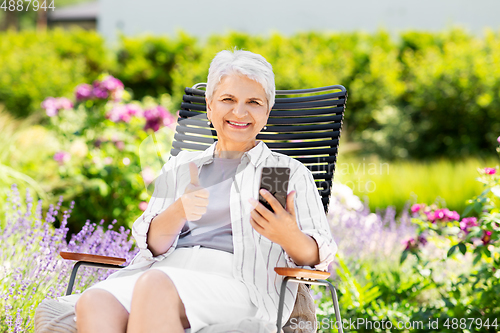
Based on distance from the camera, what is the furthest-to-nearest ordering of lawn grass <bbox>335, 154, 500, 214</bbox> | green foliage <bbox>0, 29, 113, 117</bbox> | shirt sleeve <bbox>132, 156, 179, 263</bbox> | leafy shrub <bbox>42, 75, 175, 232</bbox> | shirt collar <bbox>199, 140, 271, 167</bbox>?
green foliage <bbox>0, 29, 113, 117</bbox>, lawn grass <bbox>335, 154, 500, 214</bbox>, leafy shrub <bbox>42, 75, 175, 232</bbox>, shirt collar <bbox>199, 140, 271, 167</bbox>, shirt sleeve <bbox>132, 156, 179, 263</bbox>

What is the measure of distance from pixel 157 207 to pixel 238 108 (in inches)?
19.7

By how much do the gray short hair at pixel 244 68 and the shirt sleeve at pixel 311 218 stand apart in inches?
13.4

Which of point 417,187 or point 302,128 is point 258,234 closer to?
point 302,128

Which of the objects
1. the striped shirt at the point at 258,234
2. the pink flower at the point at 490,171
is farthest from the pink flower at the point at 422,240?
the striped shirt at the point at 258,234

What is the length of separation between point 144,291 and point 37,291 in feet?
3.00

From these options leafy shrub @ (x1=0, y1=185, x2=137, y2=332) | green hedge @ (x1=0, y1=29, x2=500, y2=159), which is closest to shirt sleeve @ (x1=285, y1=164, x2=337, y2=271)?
leafy shrub @ (x1=0, y1=185, x2=137, y2=332)

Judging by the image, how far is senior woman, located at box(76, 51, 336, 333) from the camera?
4.99 ft

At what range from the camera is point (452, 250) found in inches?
100

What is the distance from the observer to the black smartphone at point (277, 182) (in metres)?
1.68

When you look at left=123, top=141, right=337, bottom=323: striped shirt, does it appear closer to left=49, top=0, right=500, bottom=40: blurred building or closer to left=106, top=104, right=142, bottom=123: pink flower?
left=106, top=104, right=142, bottom=123: pink flower

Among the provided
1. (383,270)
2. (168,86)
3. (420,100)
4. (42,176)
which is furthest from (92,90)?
(168,86)

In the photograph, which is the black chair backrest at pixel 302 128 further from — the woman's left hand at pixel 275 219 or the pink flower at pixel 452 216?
the pink flower at pixel 452 216

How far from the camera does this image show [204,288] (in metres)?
1.59

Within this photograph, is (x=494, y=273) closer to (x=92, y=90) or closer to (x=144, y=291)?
(x=144, y=291)
